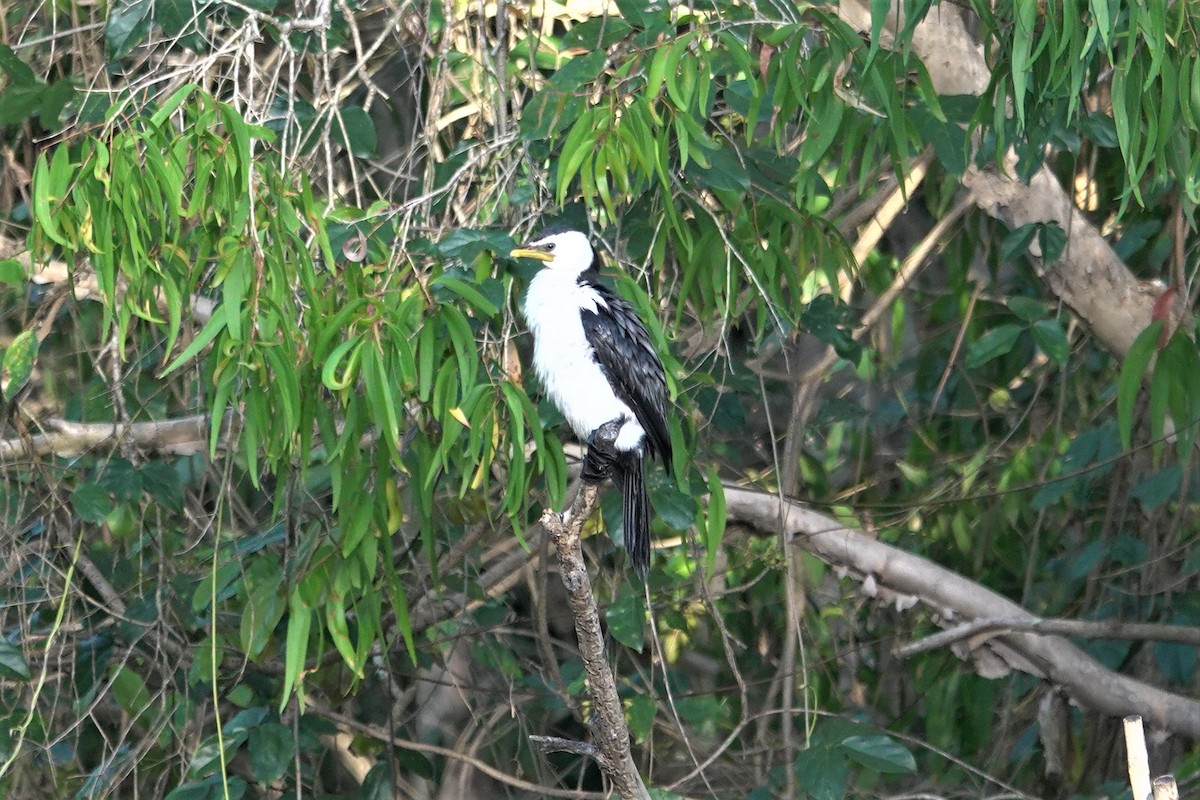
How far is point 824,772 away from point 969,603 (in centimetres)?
94

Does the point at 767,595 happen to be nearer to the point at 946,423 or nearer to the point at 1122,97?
the point at 946,423

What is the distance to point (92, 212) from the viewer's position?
232cm

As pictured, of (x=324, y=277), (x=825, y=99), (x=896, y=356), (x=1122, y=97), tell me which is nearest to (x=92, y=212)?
(x=324, y=277)

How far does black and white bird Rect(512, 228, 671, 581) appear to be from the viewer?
3320mm

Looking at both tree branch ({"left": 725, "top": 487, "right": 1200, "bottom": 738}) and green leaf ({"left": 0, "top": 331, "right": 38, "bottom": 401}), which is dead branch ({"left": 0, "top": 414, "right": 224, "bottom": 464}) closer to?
green leaf ({"left": 0, "top": 331, "right": 38, "bottom": 401})

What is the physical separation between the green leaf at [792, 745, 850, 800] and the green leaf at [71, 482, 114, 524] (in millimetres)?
1600

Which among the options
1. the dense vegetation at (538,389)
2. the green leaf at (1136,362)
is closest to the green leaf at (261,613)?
the dense vegetation at (538,389)

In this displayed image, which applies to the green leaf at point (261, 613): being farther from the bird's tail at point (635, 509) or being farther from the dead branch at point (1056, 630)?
the dead branch at point (1056, 630)

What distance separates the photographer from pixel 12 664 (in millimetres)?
3250

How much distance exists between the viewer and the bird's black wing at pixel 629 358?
3.34 metres

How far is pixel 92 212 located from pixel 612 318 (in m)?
1.31

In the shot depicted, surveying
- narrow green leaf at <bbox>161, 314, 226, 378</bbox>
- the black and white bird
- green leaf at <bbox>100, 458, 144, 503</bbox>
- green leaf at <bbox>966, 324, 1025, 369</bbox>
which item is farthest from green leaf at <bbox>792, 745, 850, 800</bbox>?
narrow green leaf at <bbox>161, 314, 226, 378</bbox>

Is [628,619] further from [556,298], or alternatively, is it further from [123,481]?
[123,481]

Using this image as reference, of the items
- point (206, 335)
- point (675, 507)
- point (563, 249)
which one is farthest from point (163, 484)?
point (206, 335)
